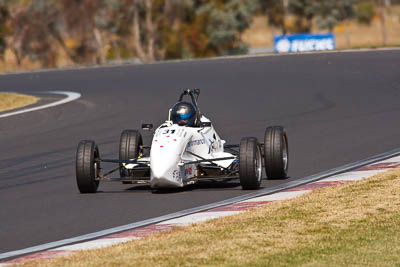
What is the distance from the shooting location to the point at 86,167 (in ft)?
39.5

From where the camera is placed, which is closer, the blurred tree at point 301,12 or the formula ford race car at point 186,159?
the formula ford race car at point 186,159

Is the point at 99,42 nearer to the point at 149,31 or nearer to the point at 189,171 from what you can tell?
the point at 149,31

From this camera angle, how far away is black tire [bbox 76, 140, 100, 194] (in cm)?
1205

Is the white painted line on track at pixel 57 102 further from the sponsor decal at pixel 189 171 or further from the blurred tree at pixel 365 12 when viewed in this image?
the blurred tree at pixel 365 12

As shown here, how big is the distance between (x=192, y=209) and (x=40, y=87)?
2407cm

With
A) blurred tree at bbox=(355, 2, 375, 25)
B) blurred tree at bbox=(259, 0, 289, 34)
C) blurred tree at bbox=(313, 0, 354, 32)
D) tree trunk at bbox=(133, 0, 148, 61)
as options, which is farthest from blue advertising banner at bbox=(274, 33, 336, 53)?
blurred tree at bbox=(355, 2, 375, 25)

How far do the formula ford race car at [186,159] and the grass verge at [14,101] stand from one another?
1273 centimetres

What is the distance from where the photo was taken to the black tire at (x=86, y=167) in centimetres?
1205

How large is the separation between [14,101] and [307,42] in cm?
2536

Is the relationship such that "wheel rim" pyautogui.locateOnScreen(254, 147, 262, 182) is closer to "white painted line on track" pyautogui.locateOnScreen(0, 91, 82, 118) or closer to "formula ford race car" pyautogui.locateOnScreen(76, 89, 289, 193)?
"formula ford race car" pyautogui.locateOnScreen(76, 89, 289, 193)

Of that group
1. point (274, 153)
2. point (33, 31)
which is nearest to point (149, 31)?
point (33, 31)

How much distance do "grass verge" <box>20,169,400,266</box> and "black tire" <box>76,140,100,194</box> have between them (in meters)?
2.77

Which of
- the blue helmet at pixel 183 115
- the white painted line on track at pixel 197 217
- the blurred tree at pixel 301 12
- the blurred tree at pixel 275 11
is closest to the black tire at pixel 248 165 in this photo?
the blue helmet at pixel 183 115

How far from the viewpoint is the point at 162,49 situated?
249ft
